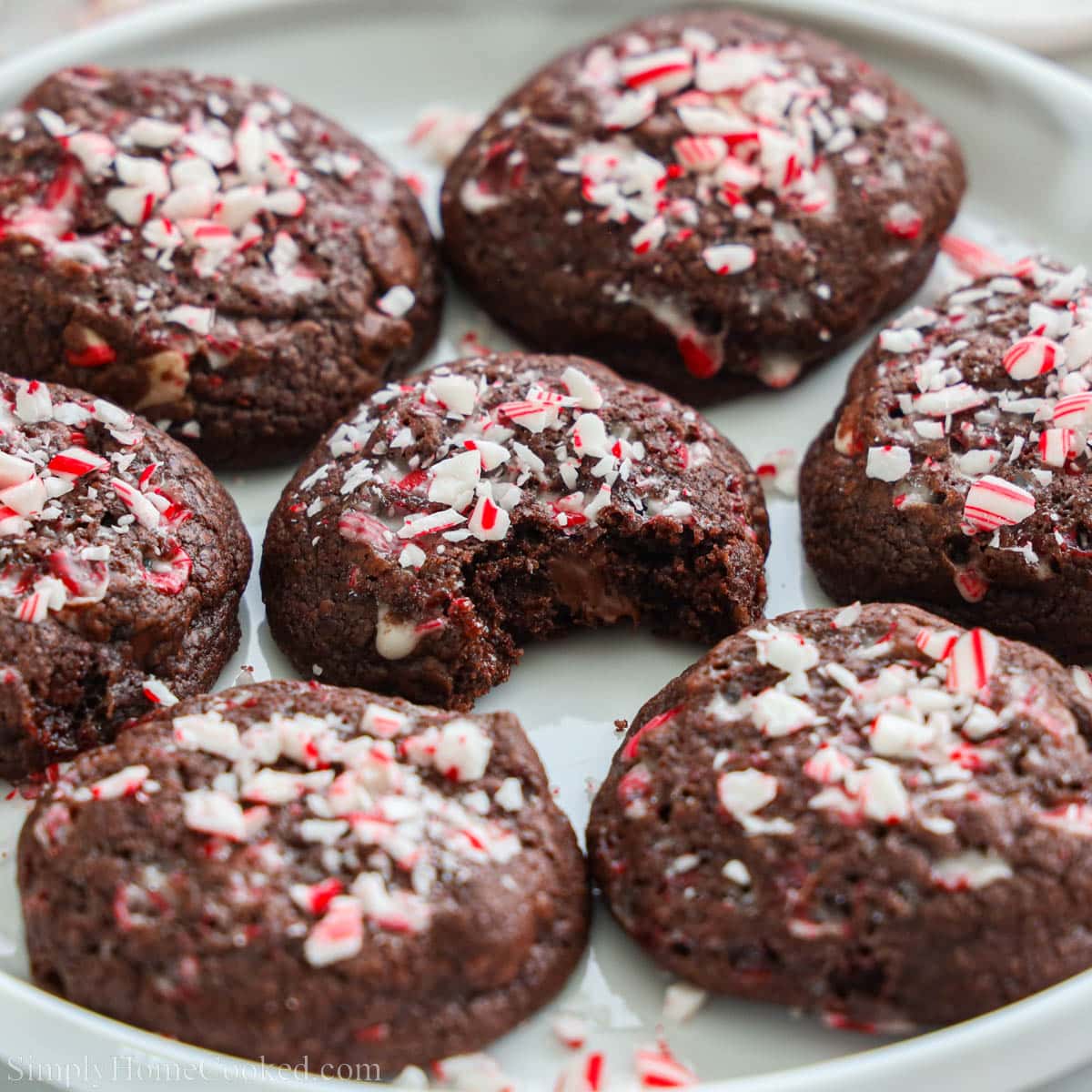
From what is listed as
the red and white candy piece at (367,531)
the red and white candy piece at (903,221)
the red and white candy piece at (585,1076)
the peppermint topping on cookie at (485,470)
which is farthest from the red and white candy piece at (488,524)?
the red and white candy piece at (903,221)

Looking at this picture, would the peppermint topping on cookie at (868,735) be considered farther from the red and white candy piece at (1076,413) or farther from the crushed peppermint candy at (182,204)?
the crushed peppermint candy at (182,204)

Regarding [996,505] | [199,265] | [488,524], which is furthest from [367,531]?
[996,505]

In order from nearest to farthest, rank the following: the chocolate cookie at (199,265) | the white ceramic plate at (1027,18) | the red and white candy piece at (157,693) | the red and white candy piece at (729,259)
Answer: the red and white candy piece at (157,693) < the chocolate cookie at (199,265) < the red and white candy piece at (729,259) < the white ceramic plate at (1027,18)

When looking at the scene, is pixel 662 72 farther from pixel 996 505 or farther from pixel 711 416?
pixel 996 505

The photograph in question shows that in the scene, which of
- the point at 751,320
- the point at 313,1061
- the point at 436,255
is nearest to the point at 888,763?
the point at 313,1061

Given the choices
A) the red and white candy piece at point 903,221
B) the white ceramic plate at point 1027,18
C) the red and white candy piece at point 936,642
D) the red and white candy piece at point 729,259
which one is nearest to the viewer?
the red and white candy piece at point 936,642

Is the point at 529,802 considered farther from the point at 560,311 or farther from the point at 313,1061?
the point at 560,311
